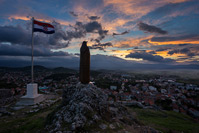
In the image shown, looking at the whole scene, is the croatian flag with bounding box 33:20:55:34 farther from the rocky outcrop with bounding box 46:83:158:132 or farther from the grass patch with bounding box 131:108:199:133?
the grass patch with bounding box 131:108:199:133

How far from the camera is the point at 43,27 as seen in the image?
64.5 feet

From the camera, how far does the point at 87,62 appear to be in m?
11.5

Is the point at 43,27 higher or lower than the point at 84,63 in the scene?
higher

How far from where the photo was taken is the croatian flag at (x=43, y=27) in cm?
1928

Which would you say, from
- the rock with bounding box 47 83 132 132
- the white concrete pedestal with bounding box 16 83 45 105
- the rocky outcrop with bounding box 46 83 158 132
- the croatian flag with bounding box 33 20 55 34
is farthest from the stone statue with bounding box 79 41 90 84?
the white concrete pedestal with bounding box 16 83 45 105

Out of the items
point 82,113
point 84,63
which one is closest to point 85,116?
point 82,113

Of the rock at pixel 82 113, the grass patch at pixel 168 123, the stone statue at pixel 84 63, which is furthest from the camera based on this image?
the grass patch at pixel 168 123

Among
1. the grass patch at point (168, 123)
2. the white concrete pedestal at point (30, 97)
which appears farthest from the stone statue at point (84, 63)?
the white concrete pedestal at point (30, 97)

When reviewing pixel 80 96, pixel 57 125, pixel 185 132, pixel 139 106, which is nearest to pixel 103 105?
pixel 80 96

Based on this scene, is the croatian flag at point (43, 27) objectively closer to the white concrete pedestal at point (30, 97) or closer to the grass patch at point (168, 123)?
the white concrete pedestal at point (30, 97)

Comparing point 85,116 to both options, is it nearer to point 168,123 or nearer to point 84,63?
point 84,63

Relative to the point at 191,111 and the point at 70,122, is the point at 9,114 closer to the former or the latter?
the point at 70,122

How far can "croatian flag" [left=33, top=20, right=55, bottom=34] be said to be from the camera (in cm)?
1928

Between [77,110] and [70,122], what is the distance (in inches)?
36.9
